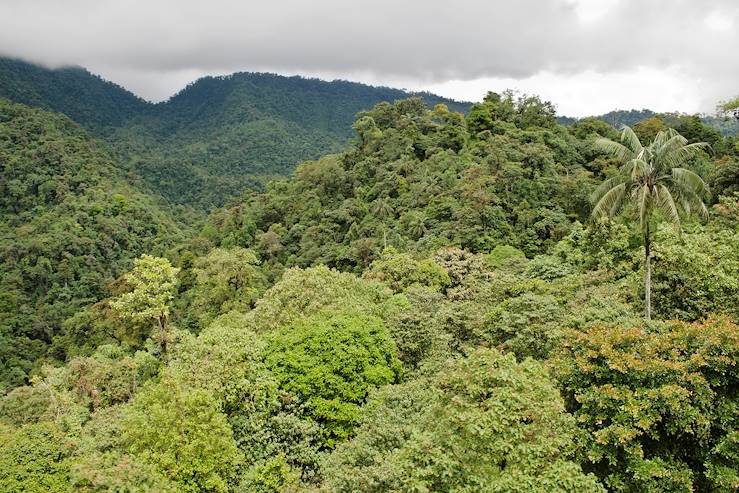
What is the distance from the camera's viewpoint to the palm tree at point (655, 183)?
14742mm

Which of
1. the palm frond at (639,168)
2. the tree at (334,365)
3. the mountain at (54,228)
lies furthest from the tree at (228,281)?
the palm frond at (639,168)

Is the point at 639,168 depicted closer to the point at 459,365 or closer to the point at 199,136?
the point at 459,365

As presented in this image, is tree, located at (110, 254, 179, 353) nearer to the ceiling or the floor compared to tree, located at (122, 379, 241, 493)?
nearer to the ceiling

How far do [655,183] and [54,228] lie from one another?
255ft

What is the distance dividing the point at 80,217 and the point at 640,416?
80431mm

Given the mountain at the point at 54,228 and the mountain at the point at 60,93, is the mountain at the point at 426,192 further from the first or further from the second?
the mountain at the point at 60,93

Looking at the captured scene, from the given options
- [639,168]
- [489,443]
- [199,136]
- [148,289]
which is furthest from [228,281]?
[199,136]

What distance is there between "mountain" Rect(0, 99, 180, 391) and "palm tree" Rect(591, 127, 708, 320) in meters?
46.3

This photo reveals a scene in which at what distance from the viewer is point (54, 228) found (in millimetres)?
72500

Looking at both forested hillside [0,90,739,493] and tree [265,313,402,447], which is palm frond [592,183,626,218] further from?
tree [265,313,402,447]

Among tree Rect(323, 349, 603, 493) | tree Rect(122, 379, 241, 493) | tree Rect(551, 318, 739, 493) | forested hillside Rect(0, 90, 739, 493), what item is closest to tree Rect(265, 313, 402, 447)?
forested hillside Rect(0, 90, 739, 493)

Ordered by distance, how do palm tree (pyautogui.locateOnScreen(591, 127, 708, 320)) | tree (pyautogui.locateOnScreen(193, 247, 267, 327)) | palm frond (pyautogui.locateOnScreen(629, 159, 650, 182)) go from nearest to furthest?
palm tree (pyautogui.locateOnScreen(591, 127, 708, 320)) < palm frond (pyautogui.locateOnScreen(629, 159, 650, 182)) < tree (pyautogui.locateOnScreen(193, 247, 267, 327))

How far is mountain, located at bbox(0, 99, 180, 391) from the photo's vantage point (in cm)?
6050

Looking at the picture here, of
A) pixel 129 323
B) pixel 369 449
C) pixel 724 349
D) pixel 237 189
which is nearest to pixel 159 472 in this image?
pixel 369 449
